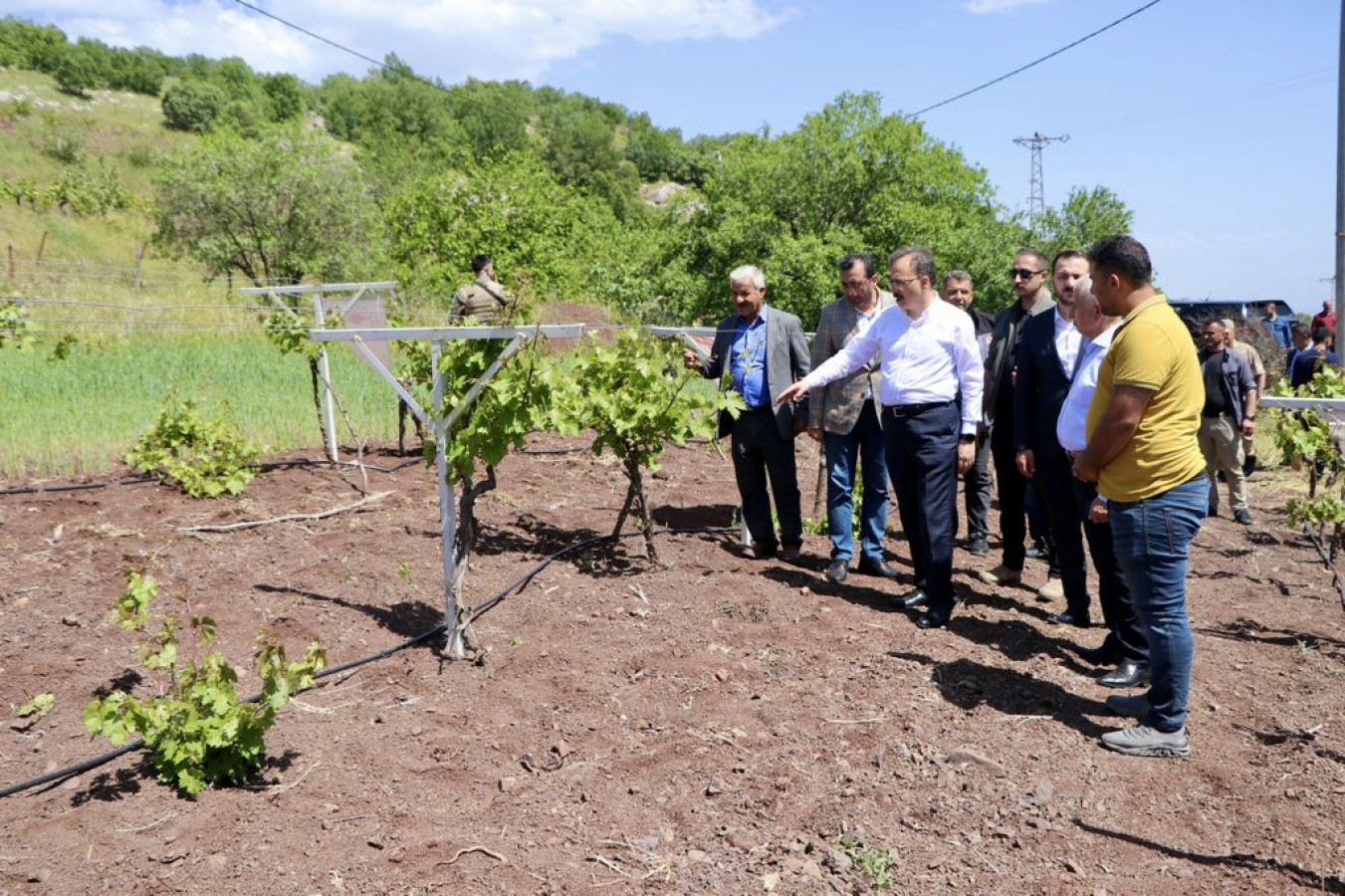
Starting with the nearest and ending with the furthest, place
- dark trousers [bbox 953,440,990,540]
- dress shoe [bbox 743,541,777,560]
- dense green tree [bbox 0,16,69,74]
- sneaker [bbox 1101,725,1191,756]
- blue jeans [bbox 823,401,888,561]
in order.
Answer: sneaker [bbox 1101,725,1191,756], blue jeans [bbox 823,401,888,561], dress shoe [bbox 743,541,777,560], dark trousers [bbox 953,440,990,540], dense green tree [bbox 0,16,69,74]

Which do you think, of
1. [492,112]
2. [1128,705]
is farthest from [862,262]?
[492,112]

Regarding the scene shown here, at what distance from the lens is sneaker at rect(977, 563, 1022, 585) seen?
575 centimetres

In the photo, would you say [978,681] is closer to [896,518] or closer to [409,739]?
[409,739]

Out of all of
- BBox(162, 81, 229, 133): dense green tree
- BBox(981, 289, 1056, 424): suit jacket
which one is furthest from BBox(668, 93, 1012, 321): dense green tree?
BBox(162, 81, 229, 133): dense green tree

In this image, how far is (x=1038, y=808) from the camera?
3225 millimetres

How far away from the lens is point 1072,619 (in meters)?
5.05

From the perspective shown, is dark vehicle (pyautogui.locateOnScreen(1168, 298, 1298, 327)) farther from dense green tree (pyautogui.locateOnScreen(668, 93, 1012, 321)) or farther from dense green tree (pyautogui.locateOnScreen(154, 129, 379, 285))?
dense green tree (pyautogui.locateOnScreen(154, 129, 379, 285))

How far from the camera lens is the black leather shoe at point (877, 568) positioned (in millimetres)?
5769

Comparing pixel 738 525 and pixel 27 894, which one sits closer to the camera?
pixel 27 894

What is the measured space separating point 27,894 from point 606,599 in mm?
2880

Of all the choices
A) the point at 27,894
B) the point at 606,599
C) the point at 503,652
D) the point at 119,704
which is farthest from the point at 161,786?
the point at 606,599

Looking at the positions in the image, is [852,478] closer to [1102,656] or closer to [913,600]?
[913,600]

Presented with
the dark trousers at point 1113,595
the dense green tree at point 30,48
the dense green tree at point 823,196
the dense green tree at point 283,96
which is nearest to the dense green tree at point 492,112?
the dense green tree at point 283,96

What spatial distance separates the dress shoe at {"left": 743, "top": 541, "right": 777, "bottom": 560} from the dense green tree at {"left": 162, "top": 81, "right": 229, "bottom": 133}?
6652 cm
